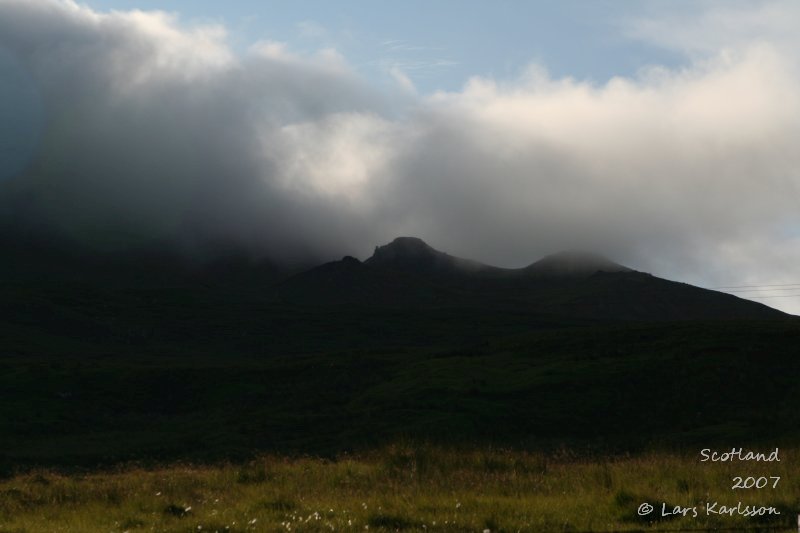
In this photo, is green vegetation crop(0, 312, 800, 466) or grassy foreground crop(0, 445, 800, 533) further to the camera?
green vegetation crop(0, 312, 800, 466)

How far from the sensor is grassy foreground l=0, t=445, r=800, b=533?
49.3ft

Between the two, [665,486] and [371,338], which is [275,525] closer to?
[665,486]

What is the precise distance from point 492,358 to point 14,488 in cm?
5781

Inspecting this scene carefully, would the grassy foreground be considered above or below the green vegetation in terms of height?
above

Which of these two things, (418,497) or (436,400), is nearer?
(418,497)

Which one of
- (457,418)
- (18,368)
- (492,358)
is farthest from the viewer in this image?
(18,368)

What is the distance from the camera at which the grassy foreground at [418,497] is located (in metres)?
15.0

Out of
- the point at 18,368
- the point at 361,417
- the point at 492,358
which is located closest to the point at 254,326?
the point at 18,368

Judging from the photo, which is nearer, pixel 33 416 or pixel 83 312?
pixel 33 416

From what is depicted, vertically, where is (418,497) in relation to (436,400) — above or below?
above

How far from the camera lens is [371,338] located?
516ft

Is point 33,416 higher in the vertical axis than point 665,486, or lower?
lower

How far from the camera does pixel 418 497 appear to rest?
55.2 feet

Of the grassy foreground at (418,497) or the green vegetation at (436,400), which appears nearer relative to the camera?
the grassy foreground at (418,497)
